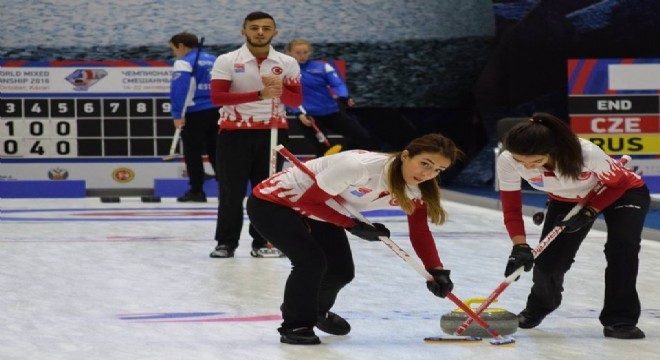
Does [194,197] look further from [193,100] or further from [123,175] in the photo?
[123,175]

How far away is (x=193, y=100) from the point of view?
34.9 ft

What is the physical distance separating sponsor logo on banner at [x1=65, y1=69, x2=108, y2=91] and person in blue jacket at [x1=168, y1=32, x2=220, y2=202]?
1.87 meters

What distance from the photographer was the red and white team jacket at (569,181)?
439 centimetres

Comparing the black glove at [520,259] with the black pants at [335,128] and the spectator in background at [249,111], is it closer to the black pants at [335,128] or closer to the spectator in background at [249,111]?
the spectator in background at [249,111]

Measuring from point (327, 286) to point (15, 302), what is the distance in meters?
1.41

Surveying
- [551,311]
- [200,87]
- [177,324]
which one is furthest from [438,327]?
[200,87]

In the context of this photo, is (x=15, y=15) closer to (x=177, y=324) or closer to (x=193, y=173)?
(x=193, y=173)

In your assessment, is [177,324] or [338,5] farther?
[338,5]

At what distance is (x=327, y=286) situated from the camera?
4.51 metres

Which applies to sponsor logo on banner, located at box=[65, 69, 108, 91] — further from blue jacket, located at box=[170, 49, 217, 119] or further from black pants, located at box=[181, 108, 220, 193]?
blue jacket, located at box=[170, 49, 217, 119]

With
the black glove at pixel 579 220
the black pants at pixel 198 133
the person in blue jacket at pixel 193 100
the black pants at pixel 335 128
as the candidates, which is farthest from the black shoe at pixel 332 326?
the black pants at pixel 335 128

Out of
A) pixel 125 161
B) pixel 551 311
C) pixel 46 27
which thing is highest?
pixel 551 311

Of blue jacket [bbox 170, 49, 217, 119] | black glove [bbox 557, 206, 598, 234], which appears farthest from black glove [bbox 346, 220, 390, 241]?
blue jacket [bbox 170, 49, 217, 119]

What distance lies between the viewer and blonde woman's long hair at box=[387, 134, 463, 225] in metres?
4.06
